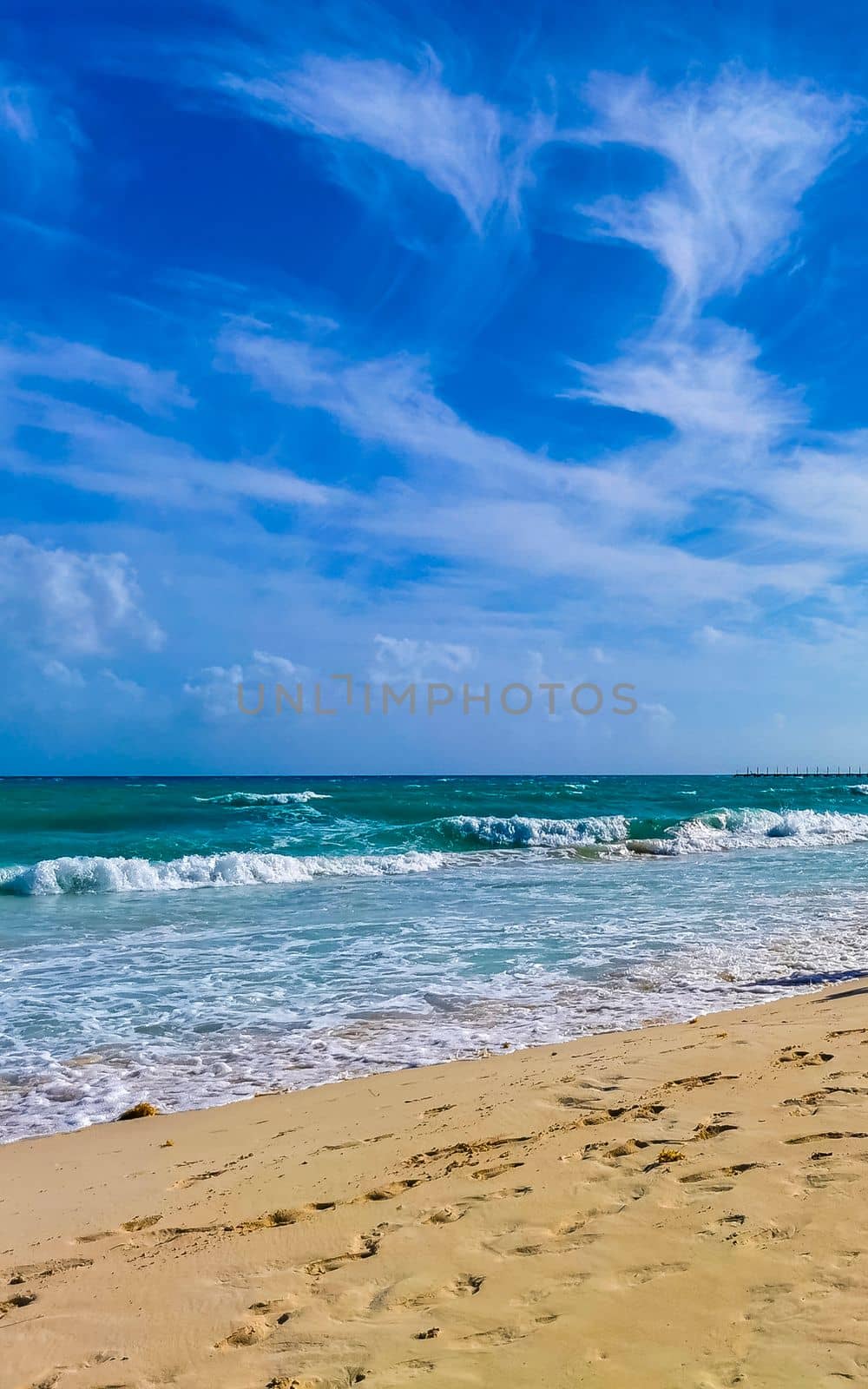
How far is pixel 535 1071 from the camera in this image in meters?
5.63

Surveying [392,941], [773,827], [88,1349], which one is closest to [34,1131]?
[88,1349]

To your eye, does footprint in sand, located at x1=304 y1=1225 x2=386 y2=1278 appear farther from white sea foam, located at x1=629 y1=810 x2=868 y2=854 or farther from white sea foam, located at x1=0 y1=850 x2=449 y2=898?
white sea foam, located at x1=629 y1=810 x2=868 y2=854

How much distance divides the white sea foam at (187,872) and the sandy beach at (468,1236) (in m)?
14.1

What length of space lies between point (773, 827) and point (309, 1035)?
28946mm

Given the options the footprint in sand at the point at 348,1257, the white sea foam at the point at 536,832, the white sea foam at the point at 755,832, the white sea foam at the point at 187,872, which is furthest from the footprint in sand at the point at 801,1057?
the white sea foam at the point at 755,832

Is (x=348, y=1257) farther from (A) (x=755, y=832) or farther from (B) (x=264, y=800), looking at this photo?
(B) (x=264, y=800)

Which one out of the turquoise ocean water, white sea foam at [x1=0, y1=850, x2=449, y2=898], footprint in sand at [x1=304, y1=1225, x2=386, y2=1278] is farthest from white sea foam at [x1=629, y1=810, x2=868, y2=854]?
footprint in sand at [x1=304, y1=1225, x2=386, y2=1278]

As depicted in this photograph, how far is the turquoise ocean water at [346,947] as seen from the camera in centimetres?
666

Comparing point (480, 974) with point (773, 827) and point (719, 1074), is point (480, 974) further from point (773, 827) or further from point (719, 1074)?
point (773, 827)

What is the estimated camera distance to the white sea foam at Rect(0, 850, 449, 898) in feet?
59.4

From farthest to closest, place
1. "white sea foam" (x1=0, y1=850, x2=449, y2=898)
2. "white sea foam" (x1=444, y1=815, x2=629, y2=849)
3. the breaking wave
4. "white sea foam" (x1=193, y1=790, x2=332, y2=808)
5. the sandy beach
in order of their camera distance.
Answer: "white sea foam" (x1=193, y1=790, x2=332, y2=808) → "white sea foam" (x1=444, y1=815, x2=629, y2=849) → the breaking wave → "white sea foam" (x1=0, y1=850, x2=449, y2=898) → the sandy beach

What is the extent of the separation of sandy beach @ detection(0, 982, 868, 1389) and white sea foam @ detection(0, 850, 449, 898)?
14.1 m

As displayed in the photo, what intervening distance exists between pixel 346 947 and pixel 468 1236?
757 centimetres

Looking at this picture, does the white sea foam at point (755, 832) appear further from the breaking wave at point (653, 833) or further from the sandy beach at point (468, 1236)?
the sandy beach at point (468, 1236)
